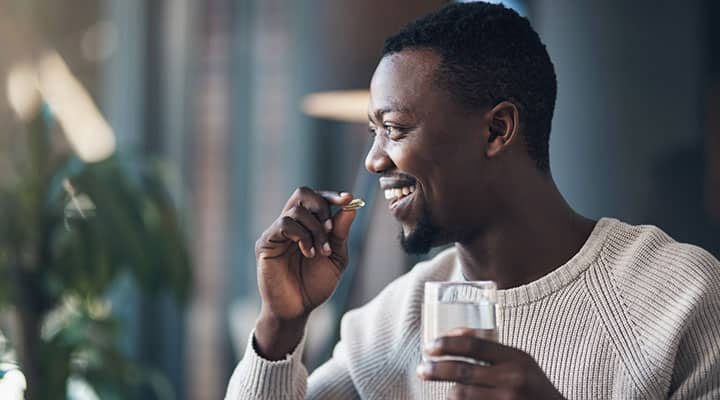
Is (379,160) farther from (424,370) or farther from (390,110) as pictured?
(424,370)

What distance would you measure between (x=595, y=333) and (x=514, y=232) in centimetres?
18

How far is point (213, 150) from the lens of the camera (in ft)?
12.8

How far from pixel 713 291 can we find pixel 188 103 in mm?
2778

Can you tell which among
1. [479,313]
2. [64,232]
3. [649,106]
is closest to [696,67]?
[649,106]

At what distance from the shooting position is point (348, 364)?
1506mm

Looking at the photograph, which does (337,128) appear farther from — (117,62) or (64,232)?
(64,232)

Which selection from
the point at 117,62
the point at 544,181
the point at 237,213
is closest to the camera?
the point at 544,181

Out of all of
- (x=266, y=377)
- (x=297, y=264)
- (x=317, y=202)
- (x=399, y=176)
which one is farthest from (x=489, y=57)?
(x=266, y=377)

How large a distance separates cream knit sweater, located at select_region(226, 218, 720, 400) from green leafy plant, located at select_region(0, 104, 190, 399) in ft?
4.05

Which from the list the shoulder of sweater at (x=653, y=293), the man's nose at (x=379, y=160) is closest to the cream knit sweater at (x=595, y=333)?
the shoulder of sweater at (x=653, y=293)

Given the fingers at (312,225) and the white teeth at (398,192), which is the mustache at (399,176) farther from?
the fingers at (312,225)

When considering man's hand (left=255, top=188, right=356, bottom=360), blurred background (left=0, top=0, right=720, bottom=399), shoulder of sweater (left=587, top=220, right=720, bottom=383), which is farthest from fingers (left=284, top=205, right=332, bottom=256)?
blurred background (left=0, top=0, right=720, bottom=399)

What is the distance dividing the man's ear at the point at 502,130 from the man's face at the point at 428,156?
12 millimetres

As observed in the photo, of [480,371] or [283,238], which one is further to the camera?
[283,238]
